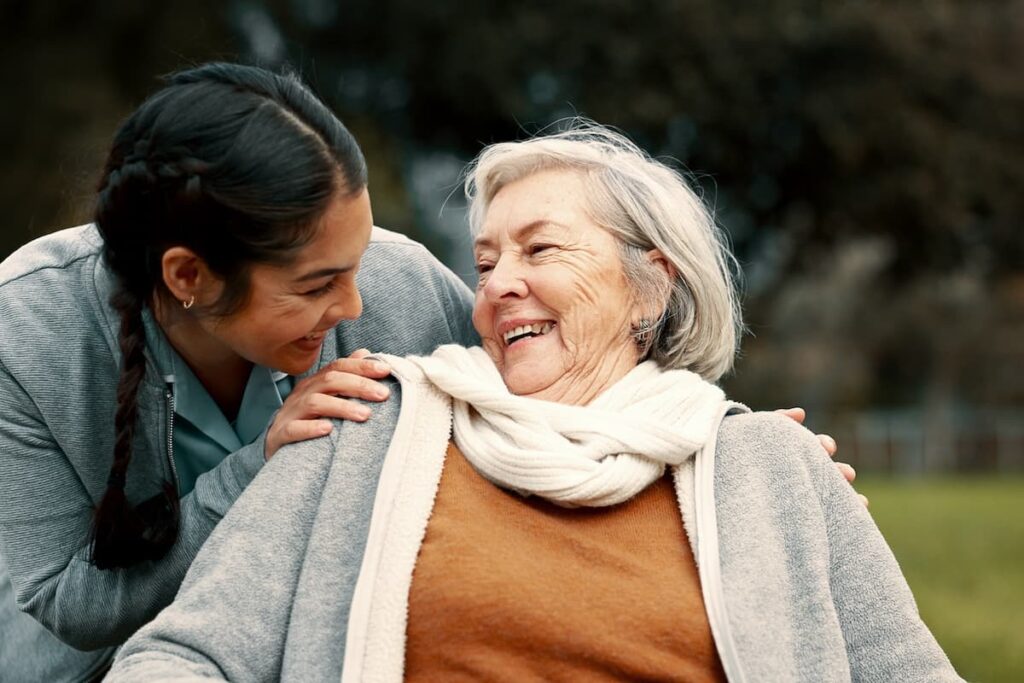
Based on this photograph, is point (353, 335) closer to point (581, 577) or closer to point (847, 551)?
point (581, 577)

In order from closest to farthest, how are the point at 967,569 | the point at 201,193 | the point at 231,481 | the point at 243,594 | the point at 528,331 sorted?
the point at 243,594
the point at 201,193
the point at 231,481
the point at 528,331
the point at 967,569

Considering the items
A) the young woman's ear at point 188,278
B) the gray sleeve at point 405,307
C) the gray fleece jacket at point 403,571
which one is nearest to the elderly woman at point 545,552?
the gray fleece jacket at point 403,571

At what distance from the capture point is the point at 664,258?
2760mm

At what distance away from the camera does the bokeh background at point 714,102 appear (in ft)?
41.2

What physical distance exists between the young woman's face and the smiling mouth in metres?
0.33

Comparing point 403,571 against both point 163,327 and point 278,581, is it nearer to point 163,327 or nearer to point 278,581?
point 278,581

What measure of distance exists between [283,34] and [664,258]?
12.2 metres

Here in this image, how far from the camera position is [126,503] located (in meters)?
2.45

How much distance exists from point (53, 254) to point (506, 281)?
91 centimetres

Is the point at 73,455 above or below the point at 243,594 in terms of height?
below

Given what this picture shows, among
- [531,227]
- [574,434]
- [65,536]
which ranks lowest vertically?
[65,536]

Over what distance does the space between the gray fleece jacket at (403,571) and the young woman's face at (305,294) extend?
0.74 feet

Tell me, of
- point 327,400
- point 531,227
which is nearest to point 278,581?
point 327,400

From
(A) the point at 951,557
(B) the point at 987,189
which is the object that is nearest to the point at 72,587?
(A) the point at 951,557
